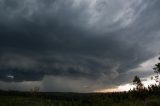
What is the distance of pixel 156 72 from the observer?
160 ft

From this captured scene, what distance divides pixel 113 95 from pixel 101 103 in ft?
19.3

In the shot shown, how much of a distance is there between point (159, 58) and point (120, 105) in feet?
89.1

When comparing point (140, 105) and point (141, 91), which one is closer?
point (140, 105)

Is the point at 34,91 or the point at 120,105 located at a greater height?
the point at 34,91

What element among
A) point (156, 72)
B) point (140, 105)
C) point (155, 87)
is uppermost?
point (156, 72)

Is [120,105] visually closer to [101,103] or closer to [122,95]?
[101,103]

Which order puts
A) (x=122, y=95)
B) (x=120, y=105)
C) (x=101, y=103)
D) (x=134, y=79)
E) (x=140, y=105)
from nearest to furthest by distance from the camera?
(x=140, y=105)
(x=120, y=105)
(x=101, y=103)
(x=122, y=95)
(x=134, y=79)

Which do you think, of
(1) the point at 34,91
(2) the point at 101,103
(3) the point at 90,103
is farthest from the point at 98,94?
(1) the point at 34,91

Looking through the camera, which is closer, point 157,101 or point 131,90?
point 157,101

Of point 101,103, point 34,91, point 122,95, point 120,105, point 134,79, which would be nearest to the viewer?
point 120,105

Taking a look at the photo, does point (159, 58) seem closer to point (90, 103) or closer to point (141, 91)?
point (141, 91)

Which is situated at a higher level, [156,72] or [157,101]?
[156,72]

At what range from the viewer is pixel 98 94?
28078 mm

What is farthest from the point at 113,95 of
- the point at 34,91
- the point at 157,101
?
the point at 34,91
